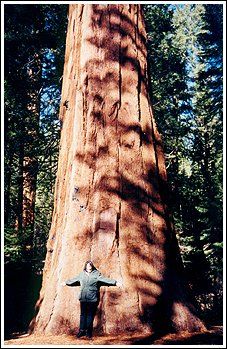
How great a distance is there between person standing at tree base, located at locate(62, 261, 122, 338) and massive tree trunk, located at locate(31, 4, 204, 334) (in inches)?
4.5

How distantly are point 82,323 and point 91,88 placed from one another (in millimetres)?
3310

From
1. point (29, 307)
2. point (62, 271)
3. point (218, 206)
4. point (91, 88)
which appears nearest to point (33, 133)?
point (29, 307)

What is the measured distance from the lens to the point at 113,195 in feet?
17.5

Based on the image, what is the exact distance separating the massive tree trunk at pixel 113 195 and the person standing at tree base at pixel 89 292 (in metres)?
0.11

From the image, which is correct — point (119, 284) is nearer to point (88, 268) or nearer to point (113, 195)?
point (88, 268)

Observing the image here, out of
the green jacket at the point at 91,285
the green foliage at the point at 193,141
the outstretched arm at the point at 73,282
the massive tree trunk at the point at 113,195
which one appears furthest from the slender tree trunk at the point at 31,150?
the green jacket at the point at 91,285

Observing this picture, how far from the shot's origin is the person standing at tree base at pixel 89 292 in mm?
4688

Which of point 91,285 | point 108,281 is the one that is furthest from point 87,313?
point 108,281

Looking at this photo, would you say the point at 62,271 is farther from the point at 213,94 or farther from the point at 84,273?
the point at 213,94

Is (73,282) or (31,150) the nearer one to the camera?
(73,282)

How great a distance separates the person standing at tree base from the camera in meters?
4.69

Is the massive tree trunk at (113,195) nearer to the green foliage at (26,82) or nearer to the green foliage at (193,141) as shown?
the green foliage at (26,82)

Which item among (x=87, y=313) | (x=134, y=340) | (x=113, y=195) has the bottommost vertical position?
(x=134, y=340)

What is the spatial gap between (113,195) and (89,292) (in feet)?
4.30
